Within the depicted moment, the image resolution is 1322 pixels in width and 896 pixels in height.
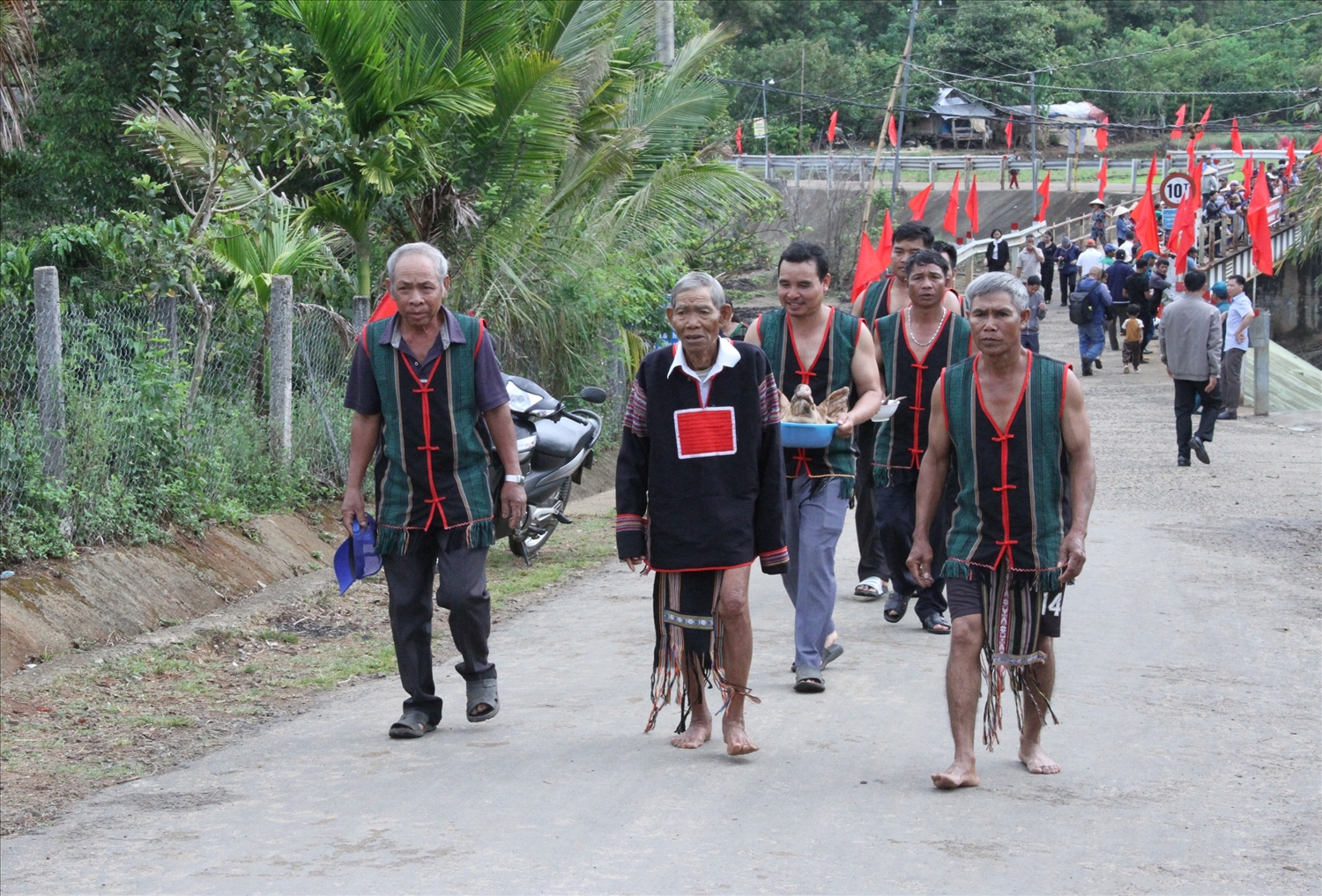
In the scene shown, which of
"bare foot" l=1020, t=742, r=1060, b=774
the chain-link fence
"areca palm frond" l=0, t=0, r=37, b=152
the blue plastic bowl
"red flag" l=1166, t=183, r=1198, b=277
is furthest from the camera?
"red flag" l=1166, t=183, r=1198, b=277

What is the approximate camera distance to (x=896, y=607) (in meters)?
8.15

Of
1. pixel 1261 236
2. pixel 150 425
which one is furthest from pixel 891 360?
pixel 1261 236

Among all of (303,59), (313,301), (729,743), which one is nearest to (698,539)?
(729,743)

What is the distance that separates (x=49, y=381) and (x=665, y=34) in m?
12.4

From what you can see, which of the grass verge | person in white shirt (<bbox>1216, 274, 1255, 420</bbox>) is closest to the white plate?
the grass verge

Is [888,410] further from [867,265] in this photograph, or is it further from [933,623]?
[867,265]

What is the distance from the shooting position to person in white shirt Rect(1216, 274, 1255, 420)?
63.6 ft

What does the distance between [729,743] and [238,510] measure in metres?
4.77

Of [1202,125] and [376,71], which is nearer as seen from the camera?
[376,71]

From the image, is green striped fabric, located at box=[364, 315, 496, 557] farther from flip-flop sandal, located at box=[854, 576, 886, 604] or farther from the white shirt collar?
flip-flop sandal, located at box=[854, 576, 886, 604]

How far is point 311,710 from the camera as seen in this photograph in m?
6.68

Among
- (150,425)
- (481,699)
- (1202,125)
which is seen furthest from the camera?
(1202,125)

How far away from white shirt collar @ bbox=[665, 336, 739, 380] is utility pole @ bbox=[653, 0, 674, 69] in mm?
13139

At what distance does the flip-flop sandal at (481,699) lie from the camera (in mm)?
6125
